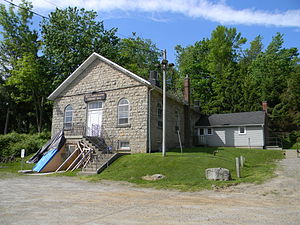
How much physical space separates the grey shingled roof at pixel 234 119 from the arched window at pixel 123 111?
11.4 metres

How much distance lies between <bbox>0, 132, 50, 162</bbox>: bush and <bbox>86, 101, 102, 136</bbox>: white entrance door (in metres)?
5.86

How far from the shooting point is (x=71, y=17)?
1321 inches

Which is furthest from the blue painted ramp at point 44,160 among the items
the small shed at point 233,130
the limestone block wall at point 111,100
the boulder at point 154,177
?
the small shed at point 233,130

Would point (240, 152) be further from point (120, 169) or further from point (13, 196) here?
point (13, 196)

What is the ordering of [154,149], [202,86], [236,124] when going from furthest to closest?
[202,86]
[236,124]
[154,149]

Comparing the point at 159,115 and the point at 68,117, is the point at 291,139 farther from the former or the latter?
the point at 68,117

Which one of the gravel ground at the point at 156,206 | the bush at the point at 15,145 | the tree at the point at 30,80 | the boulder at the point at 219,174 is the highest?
the tree at the point at 30,80

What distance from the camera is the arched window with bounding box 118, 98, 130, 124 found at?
18703 millimetres

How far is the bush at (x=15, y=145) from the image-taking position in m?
21.4

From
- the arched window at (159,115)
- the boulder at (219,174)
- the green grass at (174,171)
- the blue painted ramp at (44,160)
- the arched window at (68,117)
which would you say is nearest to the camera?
the green grass at (174,171)

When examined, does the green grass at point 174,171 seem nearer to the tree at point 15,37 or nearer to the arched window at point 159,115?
the arched window at point 159,115

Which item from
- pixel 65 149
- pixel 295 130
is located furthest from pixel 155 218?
pixel 295 130

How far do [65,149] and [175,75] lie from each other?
108ft

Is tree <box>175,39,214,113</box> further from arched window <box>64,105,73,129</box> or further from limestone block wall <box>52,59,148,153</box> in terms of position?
arched window <box>64,105,73,129</box>
